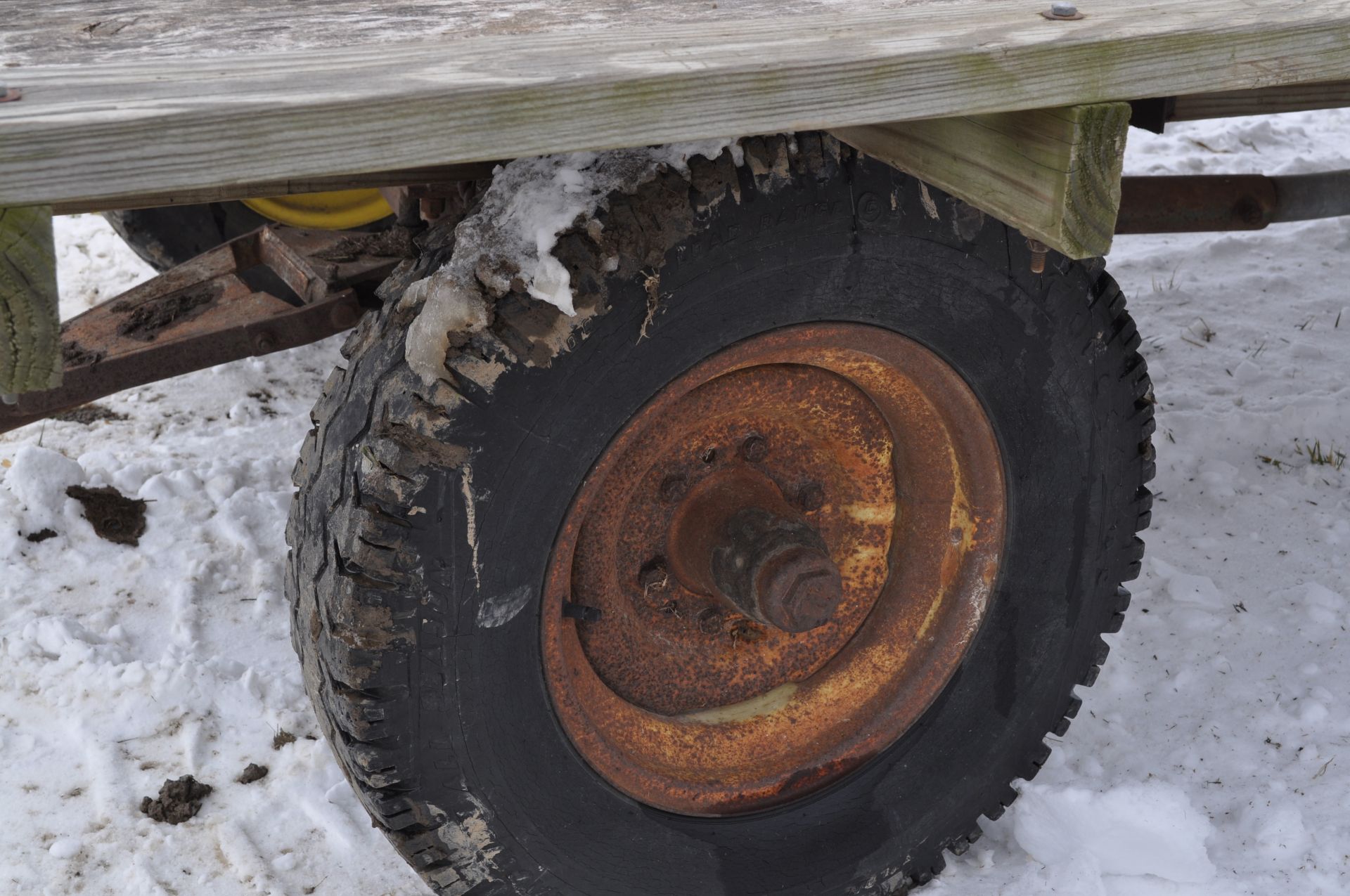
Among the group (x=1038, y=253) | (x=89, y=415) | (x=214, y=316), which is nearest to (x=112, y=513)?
(x=89, y=415)

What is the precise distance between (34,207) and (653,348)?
0.80 meters

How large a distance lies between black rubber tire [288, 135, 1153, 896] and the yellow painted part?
1.67 meters

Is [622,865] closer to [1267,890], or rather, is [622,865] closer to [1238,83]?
[1267,890]

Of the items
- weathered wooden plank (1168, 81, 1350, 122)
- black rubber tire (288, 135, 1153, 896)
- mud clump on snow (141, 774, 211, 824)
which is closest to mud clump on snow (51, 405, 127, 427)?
mud clump on snow (141, 774, 211, 824)

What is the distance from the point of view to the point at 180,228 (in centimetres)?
361

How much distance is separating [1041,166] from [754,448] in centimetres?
76

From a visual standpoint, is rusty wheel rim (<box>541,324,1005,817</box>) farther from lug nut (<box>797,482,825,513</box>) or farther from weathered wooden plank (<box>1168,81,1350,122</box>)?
weathered wooden plank (<box>1168,81,1350,122</box>)

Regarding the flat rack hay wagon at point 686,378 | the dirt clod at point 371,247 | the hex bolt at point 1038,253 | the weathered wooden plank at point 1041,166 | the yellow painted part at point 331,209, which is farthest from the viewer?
the yellow painted part at point 331,209

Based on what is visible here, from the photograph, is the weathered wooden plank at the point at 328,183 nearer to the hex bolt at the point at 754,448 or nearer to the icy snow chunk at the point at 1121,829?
the hex bolt at the point at 754,448

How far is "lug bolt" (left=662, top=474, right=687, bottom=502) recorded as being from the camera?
1949 mm

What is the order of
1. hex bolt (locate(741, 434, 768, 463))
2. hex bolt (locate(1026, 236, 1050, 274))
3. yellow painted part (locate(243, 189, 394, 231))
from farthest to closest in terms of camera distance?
yellow painted part (locate(243, 189, 394, 231)) < hex bolt (locate(741, 434, 768, 463)) < hex bolt (locate(1026, 236, 1050, 274))

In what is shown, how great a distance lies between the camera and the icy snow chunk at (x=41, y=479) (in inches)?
123

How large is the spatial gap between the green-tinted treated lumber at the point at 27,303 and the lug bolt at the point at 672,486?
3.36ft

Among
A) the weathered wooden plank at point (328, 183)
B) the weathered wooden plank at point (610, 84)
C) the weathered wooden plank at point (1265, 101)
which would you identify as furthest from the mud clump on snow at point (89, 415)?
the weathered wooden plank at point (1265, 101)
